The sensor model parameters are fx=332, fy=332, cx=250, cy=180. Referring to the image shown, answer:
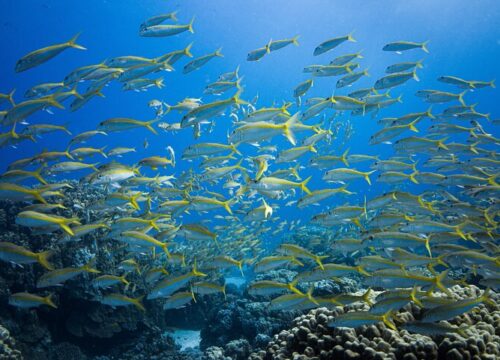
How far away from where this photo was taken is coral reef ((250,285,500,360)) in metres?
3.17

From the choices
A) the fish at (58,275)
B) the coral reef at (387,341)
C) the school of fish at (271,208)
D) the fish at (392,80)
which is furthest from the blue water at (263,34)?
the fish at (58,275)

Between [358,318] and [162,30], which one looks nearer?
[358,318]

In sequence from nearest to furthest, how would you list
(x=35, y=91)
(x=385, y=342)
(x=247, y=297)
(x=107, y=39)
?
(x=385, y=342)
(x=35, y=91)
(x=247, y=297)
(x=107, y=39)

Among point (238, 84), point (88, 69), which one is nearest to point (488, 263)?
point (238, 84)

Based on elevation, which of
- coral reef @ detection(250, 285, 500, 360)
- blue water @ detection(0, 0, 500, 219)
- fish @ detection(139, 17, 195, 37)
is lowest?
coral reef @ detection(250, 285, 500, 360)

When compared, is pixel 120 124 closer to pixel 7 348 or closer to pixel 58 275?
pixel 58 275

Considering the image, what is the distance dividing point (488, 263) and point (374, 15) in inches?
1938

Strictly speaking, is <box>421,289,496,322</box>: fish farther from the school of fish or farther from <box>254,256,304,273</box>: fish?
<box>254,256,304,273</box>: fish

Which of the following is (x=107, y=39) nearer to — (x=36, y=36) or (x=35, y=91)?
(x=36, y=36)

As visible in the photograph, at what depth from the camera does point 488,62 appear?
229ft

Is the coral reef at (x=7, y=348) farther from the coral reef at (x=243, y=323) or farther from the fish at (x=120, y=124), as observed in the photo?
the fish at (x=120, y=124)

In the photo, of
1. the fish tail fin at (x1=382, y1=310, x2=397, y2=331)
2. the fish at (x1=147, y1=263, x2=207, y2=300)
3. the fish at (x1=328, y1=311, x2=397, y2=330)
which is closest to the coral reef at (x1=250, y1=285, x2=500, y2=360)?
the fish tail fin at (x1=382, y1=310, x2=397, y2=331)

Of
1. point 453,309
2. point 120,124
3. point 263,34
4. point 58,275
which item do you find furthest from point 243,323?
point 263,34

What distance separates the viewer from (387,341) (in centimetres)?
360
